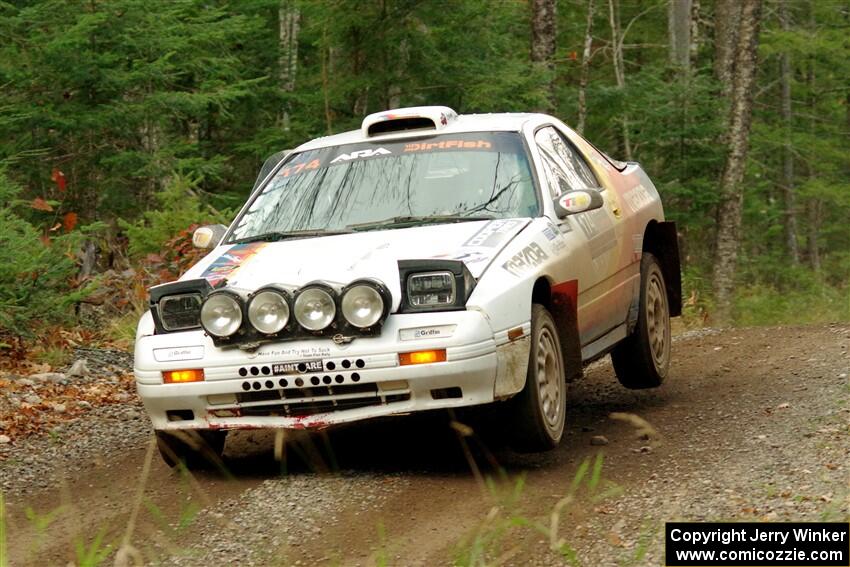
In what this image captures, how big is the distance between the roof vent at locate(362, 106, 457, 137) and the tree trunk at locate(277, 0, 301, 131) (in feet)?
35.2

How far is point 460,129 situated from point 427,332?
6.99 ft

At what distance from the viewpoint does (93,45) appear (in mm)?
13742

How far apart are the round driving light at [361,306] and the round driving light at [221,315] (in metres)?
0.53

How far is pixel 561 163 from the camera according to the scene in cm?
768

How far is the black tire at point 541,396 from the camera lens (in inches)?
239

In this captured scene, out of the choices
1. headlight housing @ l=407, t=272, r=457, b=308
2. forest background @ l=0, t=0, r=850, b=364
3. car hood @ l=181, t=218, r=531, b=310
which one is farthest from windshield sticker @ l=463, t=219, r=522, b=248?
forest background @ l=0, t=0, r=850, b=364

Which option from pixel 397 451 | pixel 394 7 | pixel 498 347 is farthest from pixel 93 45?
pixel 498 347

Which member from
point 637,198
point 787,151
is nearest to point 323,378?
point 637,198

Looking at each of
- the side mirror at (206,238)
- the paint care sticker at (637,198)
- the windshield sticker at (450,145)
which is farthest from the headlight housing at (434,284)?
the paint care sticker at (637,198)

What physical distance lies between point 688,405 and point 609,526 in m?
3.10

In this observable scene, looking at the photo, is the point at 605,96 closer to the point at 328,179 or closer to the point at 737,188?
the point at 737,188

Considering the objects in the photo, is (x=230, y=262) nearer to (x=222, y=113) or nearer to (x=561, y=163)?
(x=561, y=163)

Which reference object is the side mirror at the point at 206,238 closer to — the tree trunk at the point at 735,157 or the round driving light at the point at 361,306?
the round driving light at the point at 361,306

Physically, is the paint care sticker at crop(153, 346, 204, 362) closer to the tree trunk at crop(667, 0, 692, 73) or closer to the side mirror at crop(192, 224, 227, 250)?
the side mirror at crop(192, 224, 227, 250)
